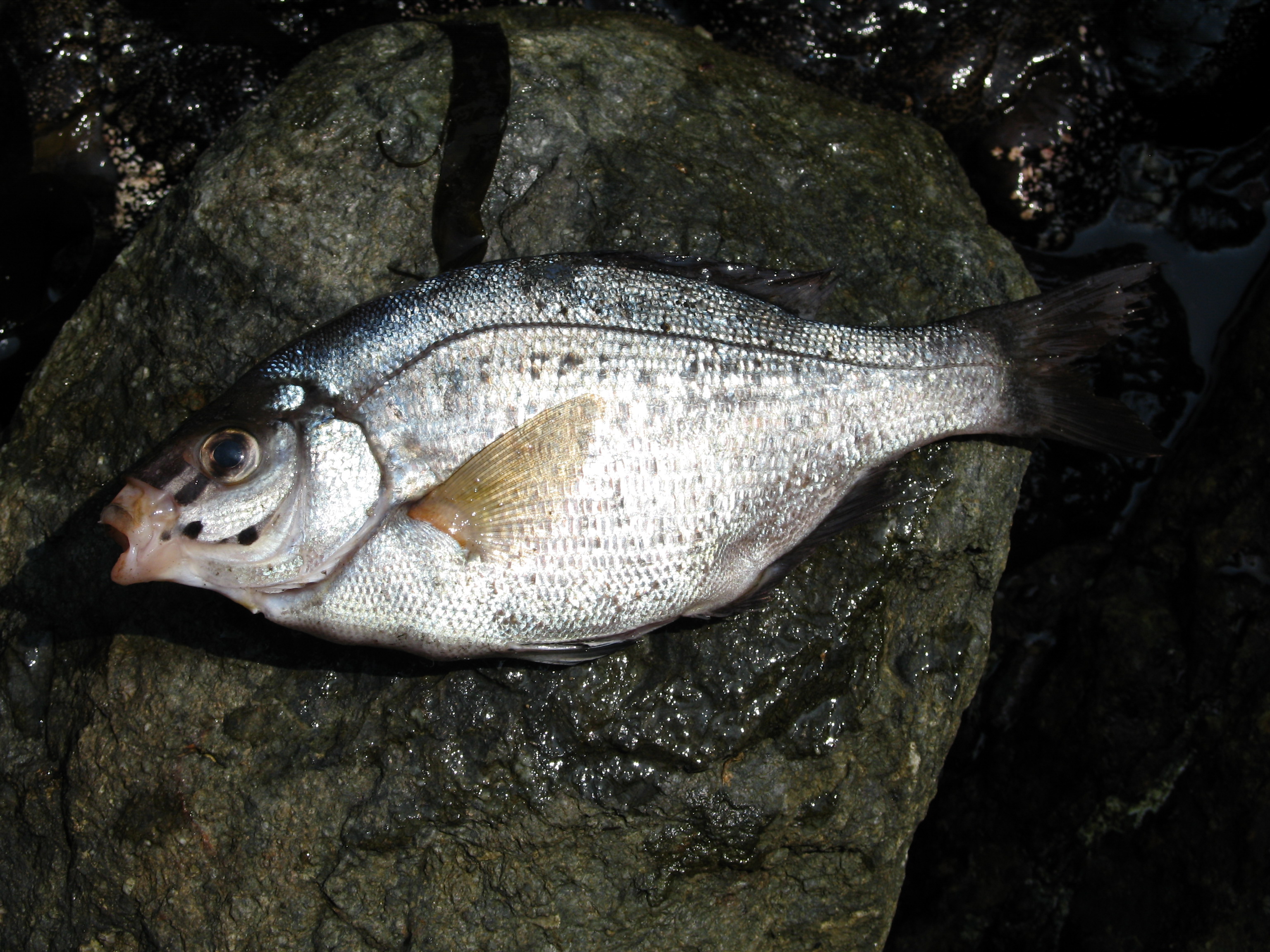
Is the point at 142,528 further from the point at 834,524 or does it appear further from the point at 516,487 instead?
the point at 834,524

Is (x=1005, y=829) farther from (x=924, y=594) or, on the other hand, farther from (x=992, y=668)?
(x=924, y=594)

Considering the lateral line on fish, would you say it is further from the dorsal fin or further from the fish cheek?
the fish cheek

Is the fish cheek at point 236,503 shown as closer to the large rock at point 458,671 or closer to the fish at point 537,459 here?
the fish at point 537,459

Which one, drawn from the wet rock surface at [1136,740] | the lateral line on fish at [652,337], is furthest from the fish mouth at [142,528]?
the wet rock surface at [1136,740]

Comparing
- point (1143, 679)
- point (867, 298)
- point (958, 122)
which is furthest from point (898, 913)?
point (958, 122)

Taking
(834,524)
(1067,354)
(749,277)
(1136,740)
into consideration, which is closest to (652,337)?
(749,277)

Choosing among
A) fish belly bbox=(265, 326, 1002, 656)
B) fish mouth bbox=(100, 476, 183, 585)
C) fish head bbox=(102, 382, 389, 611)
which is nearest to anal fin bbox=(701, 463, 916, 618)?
fish belly bbox=(265, 326, 1002, 656)
